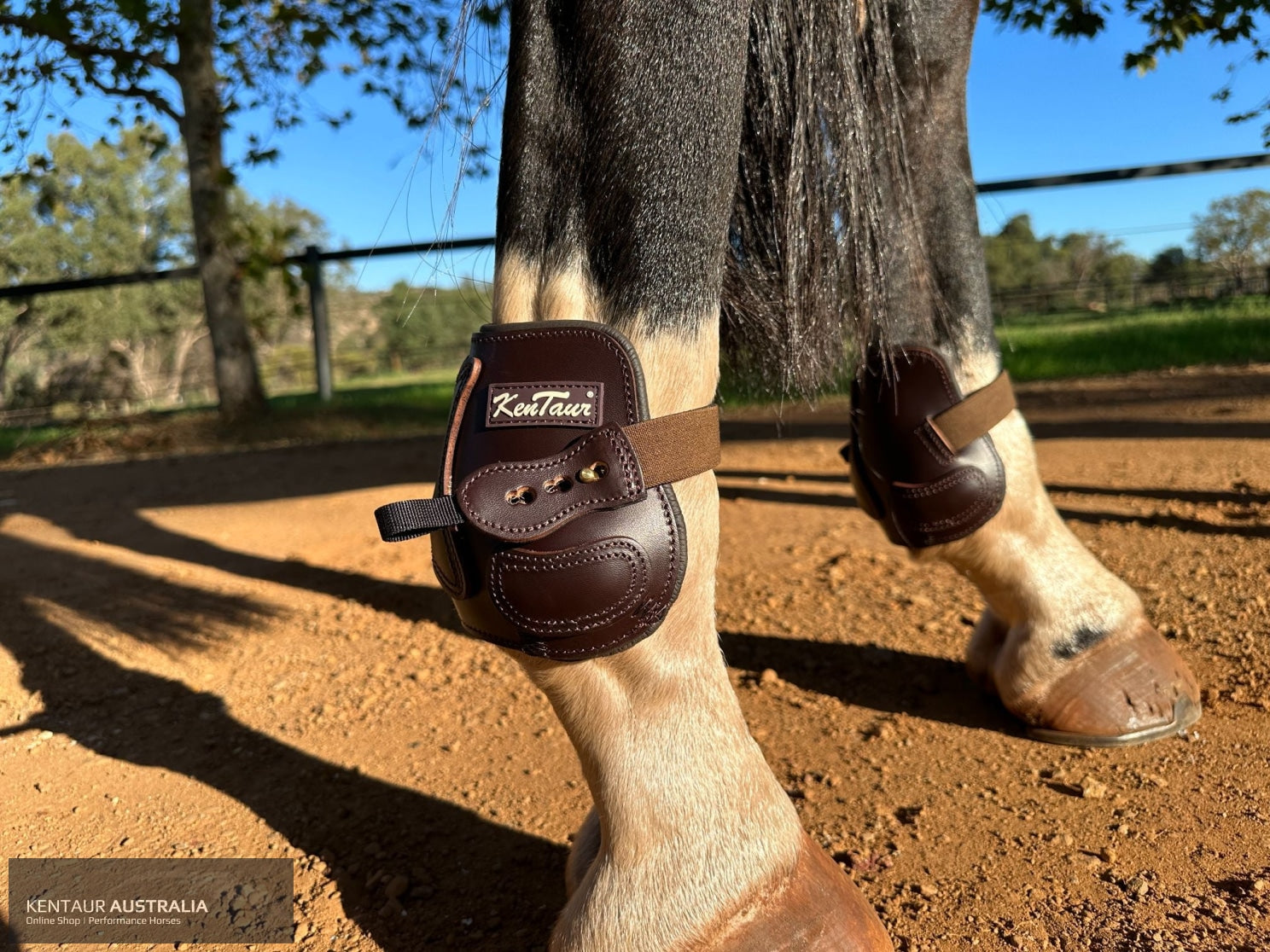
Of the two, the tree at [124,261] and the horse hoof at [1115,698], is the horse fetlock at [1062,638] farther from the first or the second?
the tree at [124,261]

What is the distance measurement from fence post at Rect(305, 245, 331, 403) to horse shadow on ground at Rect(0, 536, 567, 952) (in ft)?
19.4

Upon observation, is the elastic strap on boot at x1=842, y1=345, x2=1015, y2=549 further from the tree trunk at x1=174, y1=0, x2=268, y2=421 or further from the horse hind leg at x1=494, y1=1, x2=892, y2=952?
the tree trunk at x1=174, y1=0, x2=268, y2=421

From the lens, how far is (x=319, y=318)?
313 inches

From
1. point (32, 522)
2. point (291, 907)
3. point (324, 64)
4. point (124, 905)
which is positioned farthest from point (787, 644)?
point (324, 64)

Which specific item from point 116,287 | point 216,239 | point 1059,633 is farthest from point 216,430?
point 116,287

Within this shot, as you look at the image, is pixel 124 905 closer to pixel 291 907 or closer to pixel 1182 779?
pixel 291 907

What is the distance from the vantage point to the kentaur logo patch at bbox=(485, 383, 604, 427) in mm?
750

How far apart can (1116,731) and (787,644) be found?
0.65 m

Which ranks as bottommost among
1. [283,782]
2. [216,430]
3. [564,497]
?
[216,430]

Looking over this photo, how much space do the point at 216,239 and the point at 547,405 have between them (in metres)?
7.17

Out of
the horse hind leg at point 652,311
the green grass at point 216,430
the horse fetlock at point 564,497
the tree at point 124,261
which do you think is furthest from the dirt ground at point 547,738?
the tree at point 124,261

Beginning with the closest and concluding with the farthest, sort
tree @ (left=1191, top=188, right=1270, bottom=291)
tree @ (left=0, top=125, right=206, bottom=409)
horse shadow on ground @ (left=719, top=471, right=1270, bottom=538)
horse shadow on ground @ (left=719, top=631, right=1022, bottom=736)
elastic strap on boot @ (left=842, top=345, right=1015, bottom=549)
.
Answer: elastic strap on boot @ (left=842, top=345, right=1015, bottom=549) < horse shadow on ground @ (left=719, top=631, right=1022, bottom=736) < horse shadow on ground @ (left=719, top=471, right=1270, bottom=538) < tree @ (left=1191, top=188, right=1270, bottom=291) < tree @ (left=0, top=125, right=206, bottom=409)

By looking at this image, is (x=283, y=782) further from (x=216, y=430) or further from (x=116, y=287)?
(x=116, y=287)

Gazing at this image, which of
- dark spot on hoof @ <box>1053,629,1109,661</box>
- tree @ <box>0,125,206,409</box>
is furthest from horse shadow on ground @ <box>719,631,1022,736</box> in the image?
tree @ <box>0,125,206,409</box>
